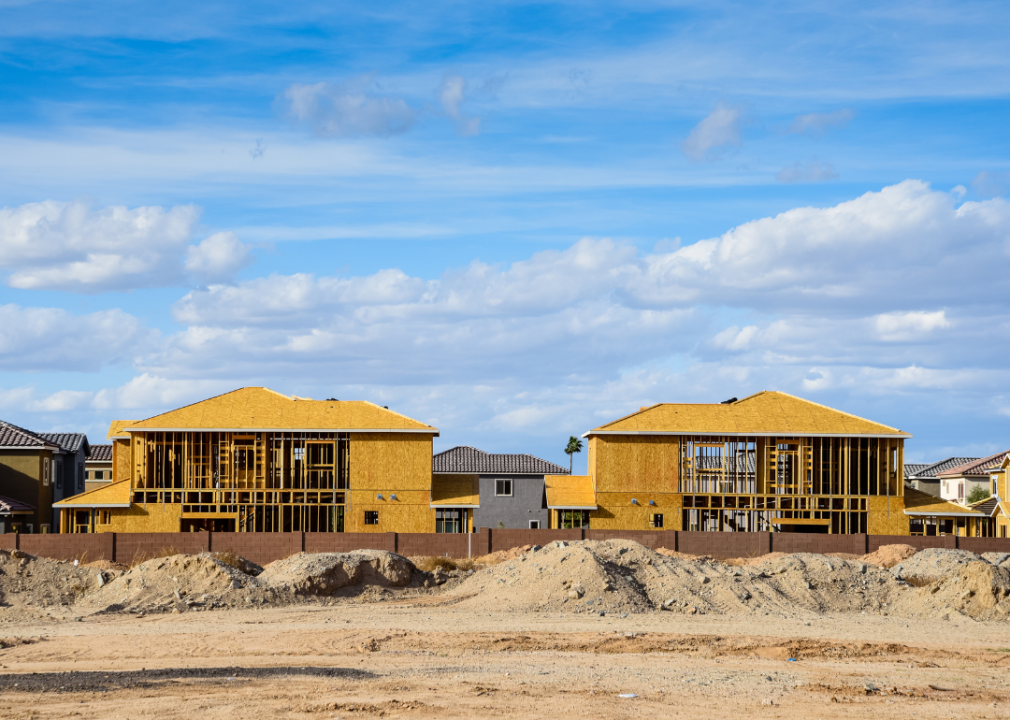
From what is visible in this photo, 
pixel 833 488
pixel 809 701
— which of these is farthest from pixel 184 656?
pixel 833 488

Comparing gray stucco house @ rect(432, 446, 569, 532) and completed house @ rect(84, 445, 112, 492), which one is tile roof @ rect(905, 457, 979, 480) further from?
completed house @ rect(84, 445, 112, 492)

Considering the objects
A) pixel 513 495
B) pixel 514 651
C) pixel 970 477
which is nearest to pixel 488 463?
pixel 513 495

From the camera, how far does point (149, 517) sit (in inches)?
1971

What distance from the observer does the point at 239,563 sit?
3394 cm

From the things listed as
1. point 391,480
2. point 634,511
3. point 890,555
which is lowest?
point 890,555

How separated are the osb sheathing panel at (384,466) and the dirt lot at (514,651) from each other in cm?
1711

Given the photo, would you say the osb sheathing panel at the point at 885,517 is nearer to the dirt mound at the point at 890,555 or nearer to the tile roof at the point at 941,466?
the dirt mound at the point at 890,555

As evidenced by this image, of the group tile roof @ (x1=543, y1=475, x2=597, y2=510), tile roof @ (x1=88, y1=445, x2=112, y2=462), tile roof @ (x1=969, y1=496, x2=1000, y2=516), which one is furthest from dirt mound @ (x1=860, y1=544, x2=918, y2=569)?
tile roof @ (x1=88, y1=445, x2=112, y2=462)

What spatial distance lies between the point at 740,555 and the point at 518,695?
25.2 metres

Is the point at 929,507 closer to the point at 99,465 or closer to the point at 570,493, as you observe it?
the point at 570,493

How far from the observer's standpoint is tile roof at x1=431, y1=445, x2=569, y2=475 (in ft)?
223

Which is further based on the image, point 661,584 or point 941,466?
point 941,466

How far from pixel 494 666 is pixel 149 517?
3446 cm

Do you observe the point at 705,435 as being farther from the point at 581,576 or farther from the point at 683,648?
the point at 683,648
